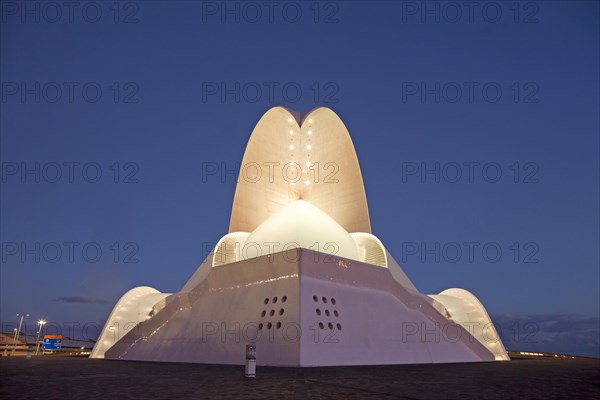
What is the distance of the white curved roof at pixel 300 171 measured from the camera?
2572 centimetres

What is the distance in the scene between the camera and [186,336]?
1606cm

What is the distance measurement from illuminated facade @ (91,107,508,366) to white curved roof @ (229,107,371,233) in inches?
2.4

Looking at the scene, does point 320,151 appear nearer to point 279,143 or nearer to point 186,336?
point 279,143

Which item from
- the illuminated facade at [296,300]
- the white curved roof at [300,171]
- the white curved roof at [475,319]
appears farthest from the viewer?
the white curved roof at [300,171]

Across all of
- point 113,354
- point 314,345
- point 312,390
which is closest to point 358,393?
point 312,390

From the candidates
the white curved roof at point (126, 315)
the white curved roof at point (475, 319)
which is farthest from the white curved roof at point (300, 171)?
the white curved roof at point (475, 319)

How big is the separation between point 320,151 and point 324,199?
2981 millimetres

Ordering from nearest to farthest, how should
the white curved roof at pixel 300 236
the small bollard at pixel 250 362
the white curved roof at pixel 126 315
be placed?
the small bollard at pixel 250 362, the white curved roof at pixel 300 236, the white curved roof at pixel 126 315

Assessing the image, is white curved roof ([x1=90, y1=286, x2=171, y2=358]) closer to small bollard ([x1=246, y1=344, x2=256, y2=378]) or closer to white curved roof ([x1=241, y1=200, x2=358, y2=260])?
white curved roof ([x1=241, y1=200, x2=358, y2=260])

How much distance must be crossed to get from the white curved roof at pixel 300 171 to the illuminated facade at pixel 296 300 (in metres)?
0.06

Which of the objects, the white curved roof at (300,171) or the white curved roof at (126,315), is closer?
the white curved roof at (126,315)

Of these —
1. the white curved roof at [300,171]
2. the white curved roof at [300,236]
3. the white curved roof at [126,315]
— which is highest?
the white curved roof at [300,171]

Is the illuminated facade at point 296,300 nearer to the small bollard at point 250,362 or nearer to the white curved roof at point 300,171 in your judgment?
the white curved roof at point 300,171

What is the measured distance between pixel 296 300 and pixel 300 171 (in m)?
14.8
